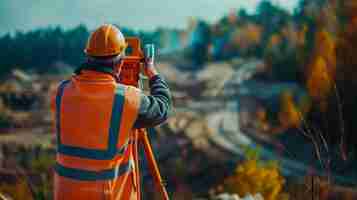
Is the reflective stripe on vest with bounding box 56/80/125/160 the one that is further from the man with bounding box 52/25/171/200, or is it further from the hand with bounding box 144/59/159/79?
the hand with bounding box 144/59/159/79

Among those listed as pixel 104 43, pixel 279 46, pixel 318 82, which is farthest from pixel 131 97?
pixel 279 46

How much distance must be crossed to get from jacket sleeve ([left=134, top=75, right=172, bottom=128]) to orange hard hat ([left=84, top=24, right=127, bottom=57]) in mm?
202

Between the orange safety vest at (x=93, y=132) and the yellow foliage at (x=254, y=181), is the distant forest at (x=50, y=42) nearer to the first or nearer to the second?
the yellow foliage at (x=254, y=181)

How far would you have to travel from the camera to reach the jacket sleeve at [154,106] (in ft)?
6.59

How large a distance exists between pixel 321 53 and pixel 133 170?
109 feet

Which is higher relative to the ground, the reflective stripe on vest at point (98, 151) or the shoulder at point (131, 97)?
the shoulder at point (131, 97)

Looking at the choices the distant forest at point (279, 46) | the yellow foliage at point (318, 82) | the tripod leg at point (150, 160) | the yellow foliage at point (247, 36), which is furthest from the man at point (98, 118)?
the yellow foliage at point (247, 36)

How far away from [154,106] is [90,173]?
35 centimetres

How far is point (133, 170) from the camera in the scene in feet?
7.15

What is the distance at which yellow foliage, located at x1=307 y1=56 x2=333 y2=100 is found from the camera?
30.5 m

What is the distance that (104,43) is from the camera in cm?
200

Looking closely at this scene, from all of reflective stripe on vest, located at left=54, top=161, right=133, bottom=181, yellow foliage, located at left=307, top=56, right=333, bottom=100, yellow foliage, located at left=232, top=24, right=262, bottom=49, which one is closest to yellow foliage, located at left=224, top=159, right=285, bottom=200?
reflective stripe on vest, located at left=54, top=161, right=133, bottom=181

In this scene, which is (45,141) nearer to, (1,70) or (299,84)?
(1,70)

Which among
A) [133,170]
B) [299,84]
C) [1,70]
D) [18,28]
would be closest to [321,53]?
[299,84]
